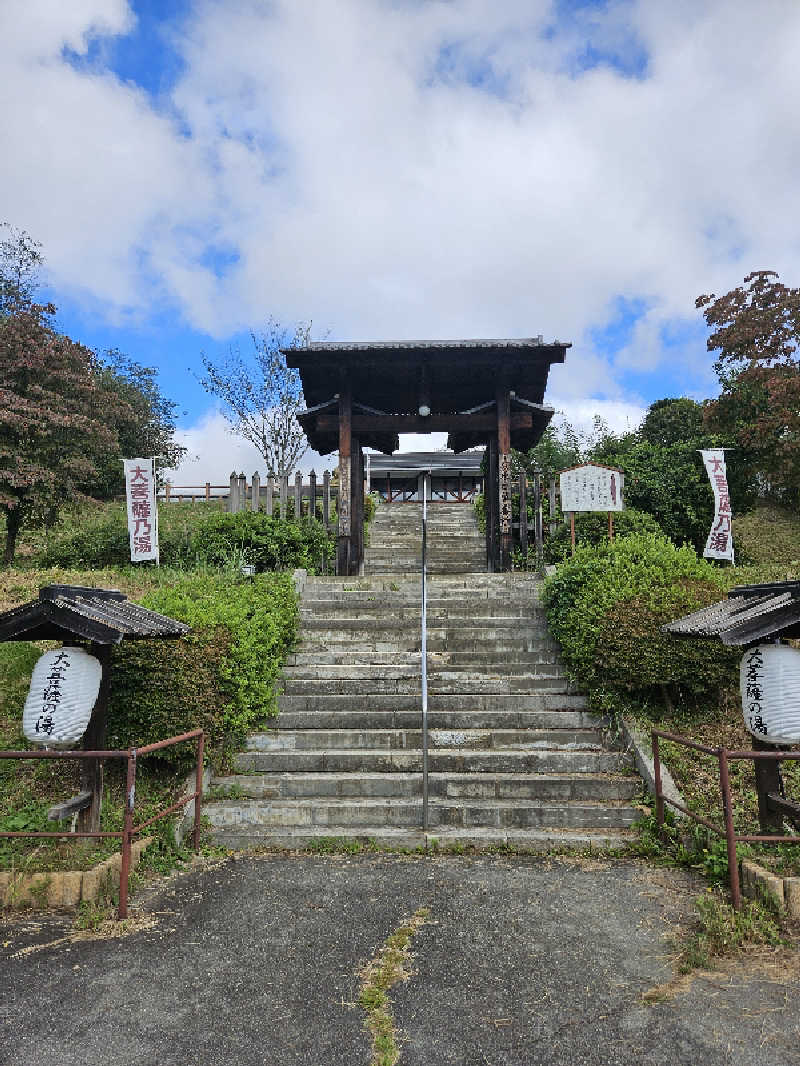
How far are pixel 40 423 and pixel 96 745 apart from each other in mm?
10231

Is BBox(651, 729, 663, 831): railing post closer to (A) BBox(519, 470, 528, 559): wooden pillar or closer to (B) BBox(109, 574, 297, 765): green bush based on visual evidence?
(B) BBox(109, 574, 297, 765): green bush

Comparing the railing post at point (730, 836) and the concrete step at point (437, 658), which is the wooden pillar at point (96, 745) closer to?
the concrete step at point (437, 658)

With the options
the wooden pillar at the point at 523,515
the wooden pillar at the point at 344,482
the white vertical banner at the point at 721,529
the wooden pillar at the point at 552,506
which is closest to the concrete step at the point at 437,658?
the wooden pillar at the point at 344,482

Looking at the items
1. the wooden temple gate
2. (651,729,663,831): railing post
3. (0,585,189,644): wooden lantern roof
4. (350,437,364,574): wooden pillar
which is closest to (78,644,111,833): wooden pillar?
(0,585,189,644): wooden lantern roof

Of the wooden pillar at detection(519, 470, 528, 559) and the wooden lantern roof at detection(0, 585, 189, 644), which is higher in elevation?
the wooden pillar at detection(519, 470, 528, 559)

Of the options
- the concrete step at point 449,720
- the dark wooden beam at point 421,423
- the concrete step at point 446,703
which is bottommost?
the concrete step at point 449,720

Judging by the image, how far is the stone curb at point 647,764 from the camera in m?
5.20

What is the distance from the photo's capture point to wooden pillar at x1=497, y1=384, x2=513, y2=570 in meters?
11.4

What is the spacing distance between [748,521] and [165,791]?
22013mm

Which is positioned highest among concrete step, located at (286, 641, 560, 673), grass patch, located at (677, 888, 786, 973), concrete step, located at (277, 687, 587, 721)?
concrete step, located at (286, 641, 560, 673)

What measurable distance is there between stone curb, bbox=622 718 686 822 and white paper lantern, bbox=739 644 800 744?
1.01 meters

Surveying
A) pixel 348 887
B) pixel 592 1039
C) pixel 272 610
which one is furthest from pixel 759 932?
pixel 272 610

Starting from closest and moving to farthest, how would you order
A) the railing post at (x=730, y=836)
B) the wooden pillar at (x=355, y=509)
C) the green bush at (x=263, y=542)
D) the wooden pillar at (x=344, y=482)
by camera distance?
the railing post at (x=730, y=836)
the green bush at (x=263, y=542)
the wooden pillar at (x=344, y=482)
the wooden pillar at (x=355, y=509)

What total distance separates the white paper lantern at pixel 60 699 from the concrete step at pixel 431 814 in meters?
1.46
